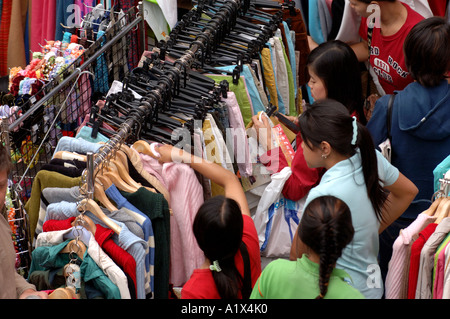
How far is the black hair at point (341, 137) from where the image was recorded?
2.68 m

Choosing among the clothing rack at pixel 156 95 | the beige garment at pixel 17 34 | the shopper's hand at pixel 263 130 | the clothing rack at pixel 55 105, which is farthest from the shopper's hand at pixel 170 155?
the beige garment at pixel 17 34

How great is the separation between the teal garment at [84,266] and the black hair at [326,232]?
0.78m

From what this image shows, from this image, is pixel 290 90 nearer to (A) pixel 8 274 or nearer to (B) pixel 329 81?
(B) pixel 329 81

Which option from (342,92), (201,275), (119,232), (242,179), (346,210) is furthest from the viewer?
(242,179)

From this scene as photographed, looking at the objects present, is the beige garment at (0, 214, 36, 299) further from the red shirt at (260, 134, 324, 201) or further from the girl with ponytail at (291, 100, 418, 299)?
the red shirt at (260, 134, 324, 201)

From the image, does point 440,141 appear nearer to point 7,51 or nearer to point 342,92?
point 342,92

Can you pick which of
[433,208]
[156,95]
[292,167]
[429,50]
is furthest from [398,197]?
[156,95]

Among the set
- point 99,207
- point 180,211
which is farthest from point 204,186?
point 99,207

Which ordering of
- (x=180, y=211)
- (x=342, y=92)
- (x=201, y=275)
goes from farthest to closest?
1. (x=342, y=92)
2. (x=180, y=211)
3. (x=201, y=275)

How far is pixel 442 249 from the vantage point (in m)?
2.63

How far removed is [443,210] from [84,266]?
4.55 ft

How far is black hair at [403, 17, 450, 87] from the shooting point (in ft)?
10.2

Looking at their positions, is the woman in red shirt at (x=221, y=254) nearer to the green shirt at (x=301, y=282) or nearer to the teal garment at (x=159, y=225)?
the green shirt at (x=301, y=282)

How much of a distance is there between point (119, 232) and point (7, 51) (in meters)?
3.15
